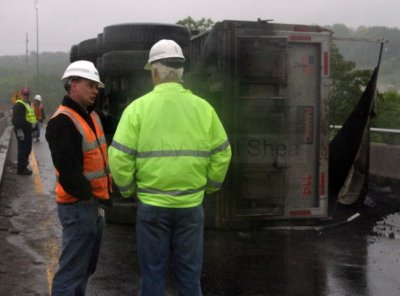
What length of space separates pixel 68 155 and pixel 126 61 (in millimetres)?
3579

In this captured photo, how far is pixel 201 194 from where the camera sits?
142 inches

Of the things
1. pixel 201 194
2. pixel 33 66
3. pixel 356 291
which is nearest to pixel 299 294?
pixel 356 291

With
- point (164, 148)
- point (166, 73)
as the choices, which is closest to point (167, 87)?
point (166, 73)

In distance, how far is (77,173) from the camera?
3.70 metres

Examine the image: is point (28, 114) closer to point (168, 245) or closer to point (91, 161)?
point (91, 161)

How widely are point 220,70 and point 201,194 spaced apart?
3241 mm

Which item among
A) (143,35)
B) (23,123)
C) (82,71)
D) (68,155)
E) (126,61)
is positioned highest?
(143,35)

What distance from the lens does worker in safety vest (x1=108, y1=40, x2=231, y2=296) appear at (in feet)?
11.2

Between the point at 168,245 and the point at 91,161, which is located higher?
the point at 91,161

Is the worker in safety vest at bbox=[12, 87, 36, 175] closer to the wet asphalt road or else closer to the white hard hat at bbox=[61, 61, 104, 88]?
the wet asphalt road

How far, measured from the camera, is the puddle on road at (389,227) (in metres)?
7.22

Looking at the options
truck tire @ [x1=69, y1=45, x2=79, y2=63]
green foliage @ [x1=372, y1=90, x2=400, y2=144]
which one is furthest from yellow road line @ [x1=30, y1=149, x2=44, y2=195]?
green foliage @ [x1=372, y1=90, x2=400, y2=144]

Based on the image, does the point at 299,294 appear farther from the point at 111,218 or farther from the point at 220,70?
the point at 111,218

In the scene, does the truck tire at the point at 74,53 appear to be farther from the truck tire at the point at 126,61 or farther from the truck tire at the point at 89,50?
the truck tire at the point at 126,61
